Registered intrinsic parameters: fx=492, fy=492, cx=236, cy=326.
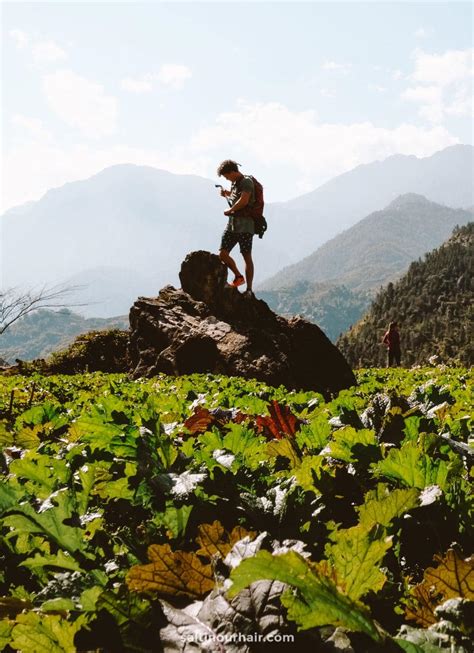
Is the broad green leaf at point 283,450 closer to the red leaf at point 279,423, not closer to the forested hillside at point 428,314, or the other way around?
the red leaf at point 279,423

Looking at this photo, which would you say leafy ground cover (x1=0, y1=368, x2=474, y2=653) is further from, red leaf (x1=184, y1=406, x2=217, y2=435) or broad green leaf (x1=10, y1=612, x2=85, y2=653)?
red leaf (x1=184, y1=406, x2=217, y2=435)

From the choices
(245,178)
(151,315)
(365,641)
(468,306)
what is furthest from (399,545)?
(468,306)

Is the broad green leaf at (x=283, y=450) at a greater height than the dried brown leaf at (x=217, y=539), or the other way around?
the dried brown leaf at (x=217, y=539)

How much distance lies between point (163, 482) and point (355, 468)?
58cm

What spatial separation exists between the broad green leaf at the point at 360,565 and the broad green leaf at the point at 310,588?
126 mm

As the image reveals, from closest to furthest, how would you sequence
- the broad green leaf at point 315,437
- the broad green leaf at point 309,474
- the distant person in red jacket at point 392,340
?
the broad green leaf at point 309,474
the broad green leaf at point 315,437
the distant person in red jacket at point 392,340

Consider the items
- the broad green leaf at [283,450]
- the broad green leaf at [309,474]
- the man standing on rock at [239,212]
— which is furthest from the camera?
the man standing on rock at [239,212]

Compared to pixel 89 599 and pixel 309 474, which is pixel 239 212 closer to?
pixel 309 474

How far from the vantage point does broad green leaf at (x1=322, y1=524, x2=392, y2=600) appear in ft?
2.54

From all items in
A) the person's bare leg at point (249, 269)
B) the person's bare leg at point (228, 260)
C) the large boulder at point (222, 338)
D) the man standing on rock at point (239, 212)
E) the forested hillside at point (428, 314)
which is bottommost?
the forested hillside at point (428, 314)

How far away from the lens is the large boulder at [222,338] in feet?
30.3

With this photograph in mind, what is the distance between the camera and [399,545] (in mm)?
1013

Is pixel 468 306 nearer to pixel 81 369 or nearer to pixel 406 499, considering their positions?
pixel 81 369

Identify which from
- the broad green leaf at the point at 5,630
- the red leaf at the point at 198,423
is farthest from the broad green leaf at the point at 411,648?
the red leaf at the point at 198,423
